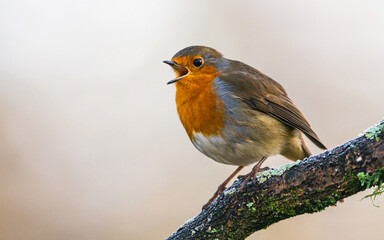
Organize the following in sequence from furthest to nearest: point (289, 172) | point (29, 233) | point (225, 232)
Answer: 1. point (29, 233)
2. point (225, 232)
3. point (289, 172)

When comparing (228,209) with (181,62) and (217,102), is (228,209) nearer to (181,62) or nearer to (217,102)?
(217,102)

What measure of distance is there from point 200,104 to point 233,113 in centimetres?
26

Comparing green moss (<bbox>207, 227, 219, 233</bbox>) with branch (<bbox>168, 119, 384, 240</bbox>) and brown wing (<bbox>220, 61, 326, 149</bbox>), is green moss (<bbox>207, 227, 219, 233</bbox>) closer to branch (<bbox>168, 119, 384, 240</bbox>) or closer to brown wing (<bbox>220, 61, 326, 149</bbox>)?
branch (<bbox>168, 119, 384, 240</bbox>)

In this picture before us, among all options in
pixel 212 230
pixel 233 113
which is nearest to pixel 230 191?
pixel 212 230

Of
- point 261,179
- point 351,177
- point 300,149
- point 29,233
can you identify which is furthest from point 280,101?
point 29,233

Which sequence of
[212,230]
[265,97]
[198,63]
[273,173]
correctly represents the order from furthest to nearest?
[198,63] < [265,97] < [212,230] < [273,173]

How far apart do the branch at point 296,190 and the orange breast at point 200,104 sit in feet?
2.10

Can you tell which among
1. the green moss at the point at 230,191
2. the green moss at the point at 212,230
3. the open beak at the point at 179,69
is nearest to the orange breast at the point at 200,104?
the open beak at the point at 179,69

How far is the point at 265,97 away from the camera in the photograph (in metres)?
3.42

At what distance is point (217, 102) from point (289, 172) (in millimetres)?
1029

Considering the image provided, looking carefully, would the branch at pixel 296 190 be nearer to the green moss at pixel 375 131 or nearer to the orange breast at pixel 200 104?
the green moss at pixel 375 131

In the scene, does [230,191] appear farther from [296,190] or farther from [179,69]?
[179,69]

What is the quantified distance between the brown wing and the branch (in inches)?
34.8

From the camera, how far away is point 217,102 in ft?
10.5
